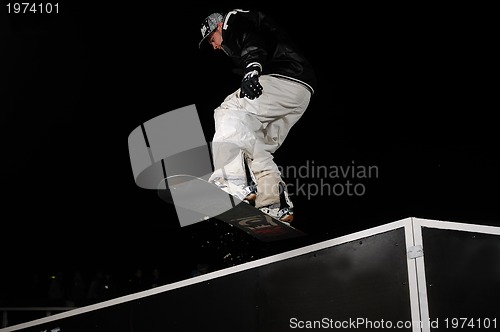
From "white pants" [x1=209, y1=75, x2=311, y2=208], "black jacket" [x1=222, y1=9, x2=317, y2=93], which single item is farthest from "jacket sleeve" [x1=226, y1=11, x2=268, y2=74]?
"white pants" [x1=209, y1=75, x2=311, y2=208]

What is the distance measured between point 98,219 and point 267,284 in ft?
22.9

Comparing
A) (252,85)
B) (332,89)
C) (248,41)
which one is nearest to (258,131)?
(252,85)

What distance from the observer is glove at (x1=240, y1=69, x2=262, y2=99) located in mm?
3232

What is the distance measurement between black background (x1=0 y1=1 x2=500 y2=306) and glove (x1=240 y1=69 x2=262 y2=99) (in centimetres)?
116

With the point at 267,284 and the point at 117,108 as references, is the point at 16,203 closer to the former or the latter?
the point at 117,108

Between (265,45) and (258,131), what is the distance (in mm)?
597

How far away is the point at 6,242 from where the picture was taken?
9234mm

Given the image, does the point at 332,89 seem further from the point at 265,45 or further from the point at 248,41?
the point at 248,41

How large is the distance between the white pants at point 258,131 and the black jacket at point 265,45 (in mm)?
75

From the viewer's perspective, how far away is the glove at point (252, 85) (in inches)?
127

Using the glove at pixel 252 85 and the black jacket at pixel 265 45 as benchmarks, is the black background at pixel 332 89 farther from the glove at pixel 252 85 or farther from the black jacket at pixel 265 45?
the glove at pixel 252 85

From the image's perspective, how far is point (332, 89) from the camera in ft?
14.7

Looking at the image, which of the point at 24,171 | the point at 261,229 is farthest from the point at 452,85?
the point at 24,171

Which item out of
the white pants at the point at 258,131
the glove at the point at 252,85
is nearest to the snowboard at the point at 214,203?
the white pants at the point at 258,131
